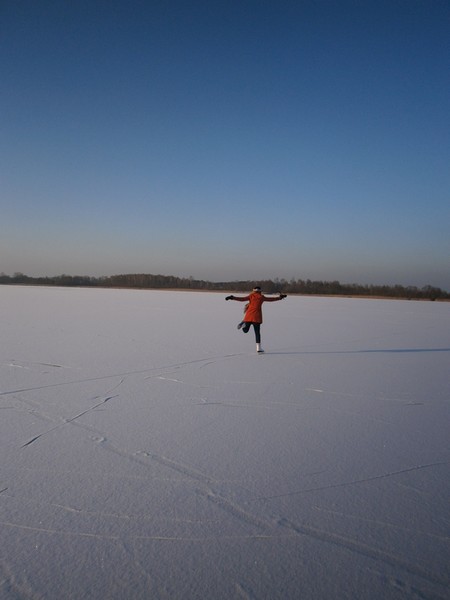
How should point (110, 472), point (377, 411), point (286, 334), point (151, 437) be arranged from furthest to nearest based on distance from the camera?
point (286, 334) < point (377, 411) < point (151, 437) < point (110, 472)

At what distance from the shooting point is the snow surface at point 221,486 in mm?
1615

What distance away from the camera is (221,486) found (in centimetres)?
229

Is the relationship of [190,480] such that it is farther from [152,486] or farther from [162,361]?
[162,361]

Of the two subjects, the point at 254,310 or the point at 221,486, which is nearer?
the point at 221,486

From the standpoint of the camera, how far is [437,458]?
9.04ft

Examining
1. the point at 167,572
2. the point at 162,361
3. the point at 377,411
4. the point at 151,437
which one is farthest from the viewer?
the point at 162,361

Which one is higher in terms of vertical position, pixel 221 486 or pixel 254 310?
pixel 254 310

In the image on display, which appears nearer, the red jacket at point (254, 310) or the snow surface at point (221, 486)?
the snow surface at point (221, 486)

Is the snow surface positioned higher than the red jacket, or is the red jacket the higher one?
the red jacket

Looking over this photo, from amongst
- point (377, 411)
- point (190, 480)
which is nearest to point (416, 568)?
point (190, 480)

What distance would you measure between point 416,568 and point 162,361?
4757 mm

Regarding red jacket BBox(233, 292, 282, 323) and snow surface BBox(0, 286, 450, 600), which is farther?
red jacket BBox(233, 292, 282, 323)

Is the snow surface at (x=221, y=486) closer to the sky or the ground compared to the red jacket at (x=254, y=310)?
closer to the ground

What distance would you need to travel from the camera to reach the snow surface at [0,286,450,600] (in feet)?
5.30
